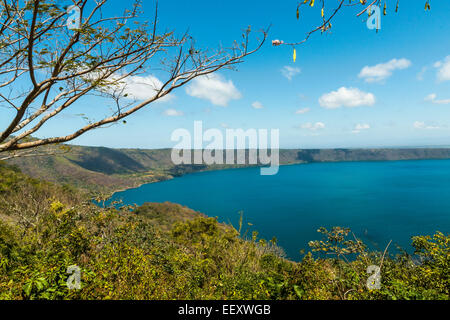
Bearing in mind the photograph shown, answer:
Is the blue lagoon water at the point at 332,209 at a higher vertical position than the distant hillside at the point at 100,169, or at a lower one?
lower

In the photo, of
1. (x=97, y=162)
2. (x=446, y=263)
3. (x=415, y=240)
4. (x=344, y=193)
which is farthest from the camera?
(x=97, y=162)

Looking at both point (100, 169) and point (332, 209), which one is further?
point (100, 169)

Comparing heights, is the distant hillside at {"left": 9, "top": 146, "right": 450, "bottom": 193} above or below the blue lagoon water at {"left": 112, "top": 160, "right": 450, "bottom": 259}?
above

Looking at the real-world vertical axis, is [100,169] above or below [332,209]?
above

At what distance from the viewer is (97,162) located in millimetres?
162250

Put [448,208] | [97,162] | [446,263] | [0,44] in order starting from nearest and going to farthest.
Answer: [0,44]
[446,263]
[448,208]
[97,162]

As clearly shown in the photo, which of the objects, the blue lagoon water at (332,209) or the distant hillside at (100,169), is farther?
the distant hillside at (100,169)

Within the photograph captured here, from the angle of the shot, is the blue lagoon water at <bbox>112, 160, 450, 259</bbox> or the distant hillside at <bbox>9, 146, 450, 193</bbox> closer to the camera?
the blue lagoon water at <bbox>112, 160, 450, 259</bbox>

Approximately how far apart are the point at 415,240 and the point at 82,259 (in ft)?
32.4

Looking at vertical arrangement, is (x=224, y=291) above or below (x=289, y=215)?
above
